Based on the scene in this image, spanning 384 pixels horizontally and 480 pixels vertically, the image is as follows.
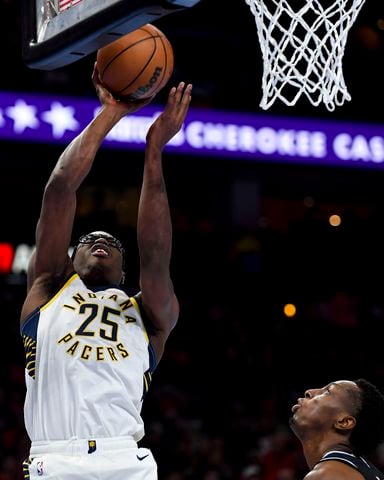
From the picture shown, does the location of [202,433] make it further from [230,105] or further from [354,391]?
[354,391]

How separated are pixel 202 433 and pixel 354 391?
6.20 metres

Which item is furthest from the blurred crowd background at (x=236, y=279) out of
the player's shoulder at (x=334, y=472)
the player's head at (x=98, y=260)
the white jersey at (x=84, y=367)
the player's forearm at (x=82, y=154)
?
the player's shoulder at (x=334, y=472)

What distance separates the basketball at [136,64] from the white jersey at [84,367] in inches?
30.8

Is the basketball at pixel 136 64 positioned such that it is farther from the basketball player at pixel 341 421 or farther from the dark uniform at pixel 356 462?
the dark uniform at pixel 356 462

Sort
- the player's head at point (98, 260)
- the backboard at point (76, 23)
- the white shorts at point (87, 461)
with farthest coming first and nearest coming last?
the player's head at point (98, 260), the white shorts at point (87, 461), the backboard at point (76, 23)

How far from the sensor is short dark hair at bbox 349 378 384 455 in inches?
143

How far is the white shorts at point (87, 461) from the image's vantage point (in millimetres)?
3486

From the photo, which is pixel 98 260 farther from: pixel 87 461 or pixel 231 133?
pixel 231 133

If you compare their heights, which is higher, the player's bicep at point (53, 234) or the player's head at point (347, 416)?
the player's bicep at point (53, 234)

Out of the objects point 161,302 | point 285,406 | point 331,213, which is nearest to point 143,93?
point 161,302

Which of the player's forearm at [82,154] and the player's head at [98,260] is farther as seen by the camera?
the player's head at [98,260]

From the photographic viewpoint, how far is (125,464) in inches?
139

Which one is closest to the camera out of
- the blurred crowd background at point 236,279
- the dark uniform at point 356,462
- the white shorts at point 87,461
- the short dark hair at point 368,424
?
the dark uniform at point 356,462

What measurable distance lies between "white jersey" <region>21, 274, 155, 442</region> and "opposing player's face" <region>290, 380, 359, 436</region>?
1.98 ft
